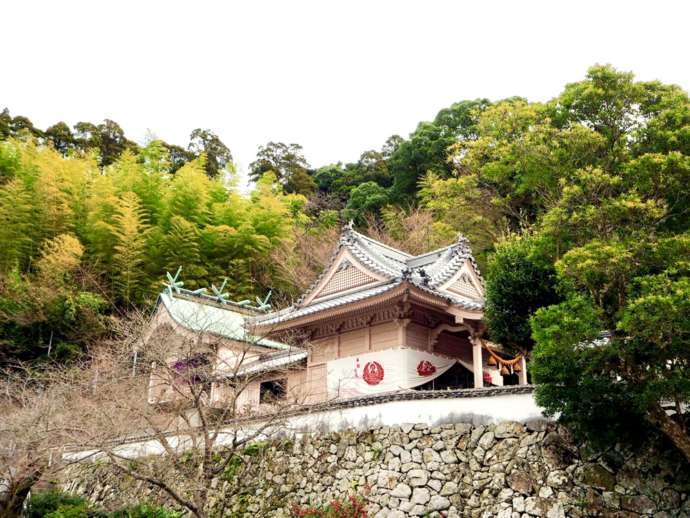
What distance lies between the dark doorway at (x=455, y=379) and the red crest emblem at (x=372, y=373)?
1.62 meters

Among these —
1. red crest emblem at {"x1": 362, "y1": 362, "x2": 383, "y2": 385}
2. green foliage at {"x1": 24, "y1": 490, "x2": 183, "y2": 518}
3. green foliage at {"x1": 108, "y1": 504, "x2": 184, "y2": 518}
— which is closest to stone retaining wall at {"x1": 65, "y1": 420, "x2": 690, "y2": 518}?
green foliage at {"x1": 108, "y1": 504, "x2": 184, "y2": 518}

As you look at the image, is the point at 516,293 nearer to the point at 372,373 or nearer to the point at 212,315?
the point at 372,373

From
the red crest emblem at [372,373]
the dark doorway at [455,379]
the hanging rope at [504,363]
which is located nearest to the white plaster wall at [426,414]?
the red crest emblem at [372,373]

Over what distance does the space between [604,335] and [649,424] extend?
178 centimetres

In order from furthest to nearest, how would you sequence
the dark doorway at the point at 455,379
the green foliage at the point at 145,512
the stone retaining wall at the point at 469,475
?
the dark doorway at the point at 455,379 < the green foliage at the point at 145,512 < the stone retaining wall at the point at 469,475

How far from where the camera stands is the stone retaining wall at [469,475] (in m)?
10.3

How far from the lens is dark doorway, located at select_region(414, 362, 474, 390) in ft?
56.6

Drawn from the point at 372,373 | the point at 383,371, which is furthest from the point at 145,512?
the point at 383,371

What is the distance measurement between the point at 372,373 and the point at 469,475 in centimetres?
481

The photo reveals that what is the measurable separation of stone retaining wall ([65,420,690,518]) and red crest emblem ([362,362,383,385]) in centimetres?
250

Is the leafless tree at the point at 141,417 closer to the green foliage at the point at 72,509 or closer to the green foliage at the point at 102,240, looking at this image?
the green foliage at the point at 72,509

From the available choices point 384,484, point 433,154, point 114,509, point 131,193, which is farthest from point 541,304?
point 433,154

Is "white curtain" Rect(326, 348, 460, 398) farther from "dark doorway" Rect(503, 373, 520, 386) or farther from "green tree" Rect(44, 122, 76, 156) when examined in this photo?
"green tree" Rect(44, 122, 76, 156)

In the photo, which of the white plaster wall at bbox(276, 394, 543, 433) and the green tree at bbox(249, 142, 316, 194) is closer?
the white plaster wall at bbox(276, 394, 543, 433)
